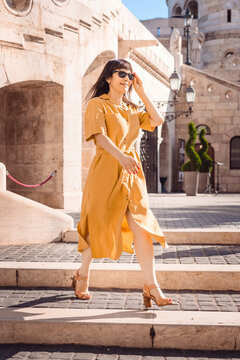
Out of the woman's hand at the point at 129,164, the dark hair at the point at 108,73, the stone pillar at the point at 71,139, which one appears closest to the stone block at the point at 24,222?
the dark hair at the point at 108,73

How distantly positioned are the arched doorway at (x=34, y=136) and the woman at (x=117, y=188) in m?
6.19

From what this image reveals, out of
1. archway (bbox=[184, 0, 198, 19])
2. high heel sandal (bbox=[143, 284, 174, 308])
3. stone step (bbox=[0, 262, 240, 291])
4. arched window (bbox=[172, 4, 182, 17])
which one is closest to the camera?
high heel sandal (bbox=[143, 284, 174, 308])

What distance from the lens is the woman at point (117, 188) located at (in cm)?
349

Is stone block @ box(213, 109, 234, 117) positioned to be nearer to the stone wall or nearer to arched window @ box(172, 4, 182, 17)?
the stone wall

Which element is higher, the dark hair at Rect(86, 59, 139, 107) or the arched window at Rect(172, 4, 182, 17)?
the arched window at Rect(172, 4, 182, 17)

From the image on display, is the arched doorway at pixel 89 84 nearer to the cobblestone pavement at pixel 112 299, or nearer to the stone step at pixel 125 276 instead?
the stone step at pixel 125 276

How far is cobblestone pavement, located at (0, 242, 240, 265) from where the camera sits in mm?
4984

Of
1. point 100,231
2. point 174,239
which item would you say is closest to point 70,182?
point 174,239

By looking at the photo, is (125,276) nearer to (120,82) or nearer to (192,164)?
(120,82)

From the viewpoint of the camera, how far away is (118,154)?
342cm

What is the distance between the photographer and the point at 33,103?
10.1 metres

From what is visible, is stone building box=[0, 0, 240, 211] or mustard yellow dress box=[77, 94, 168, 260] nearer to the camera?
mustard yellow dress box=[77, 94, 168, 260]

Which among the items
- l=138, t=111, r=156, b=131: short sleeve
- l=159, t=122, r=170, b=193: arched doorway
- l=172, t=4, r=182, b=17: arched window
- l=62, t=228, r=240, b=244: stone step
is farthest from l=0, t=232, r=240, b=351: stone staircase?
l=172, t=4, r=182, b=17: arched window

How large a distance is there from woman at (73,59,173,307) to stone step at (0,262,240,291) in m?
0.51
